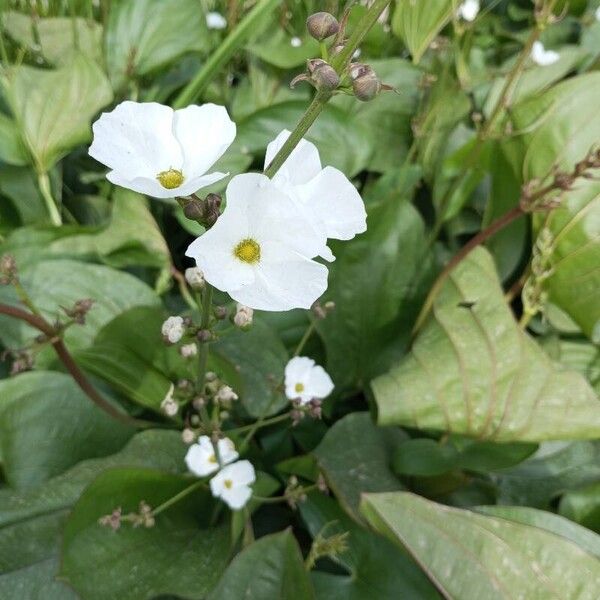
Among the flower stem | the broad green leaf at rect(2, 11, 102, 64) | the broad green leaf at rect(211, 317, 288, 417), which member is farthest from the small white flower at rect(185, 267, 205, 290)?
the broad green leaf at rect(2, 11, 102, 64)

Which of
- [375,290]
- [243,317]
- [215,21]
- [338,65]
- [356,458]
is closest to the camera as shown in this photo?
[338,65]

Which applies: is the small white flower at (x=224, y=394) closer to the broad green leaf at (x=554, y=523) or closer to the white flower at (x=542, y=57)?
the broad green leaf at (x=554, y=523)

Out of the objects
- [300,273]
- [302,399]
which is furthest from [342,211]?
[302,399]

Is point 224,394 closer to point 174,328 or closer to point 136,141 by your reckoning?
point 174,328

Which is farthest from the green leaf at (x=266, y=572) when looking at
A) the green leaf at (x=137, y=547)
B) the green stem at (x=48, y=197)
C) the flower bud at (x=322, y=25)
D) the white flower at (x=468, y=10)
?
the white flower at (x=468, y=10)

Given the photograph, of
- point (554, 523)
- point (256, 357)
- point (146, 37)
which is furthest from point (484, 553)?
point (146, 37)

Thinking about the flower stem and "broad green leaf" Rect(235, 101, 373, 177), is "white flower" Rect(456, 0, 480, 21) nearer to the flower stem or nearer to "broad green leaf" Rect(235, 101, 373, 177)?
"broad green leaf" Rect(235, 101, 373, 177)

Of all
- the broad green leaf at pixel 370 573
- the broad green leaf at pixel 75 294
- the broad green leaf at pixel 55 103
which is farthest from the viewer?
the broad green leaf at pixel 55 103

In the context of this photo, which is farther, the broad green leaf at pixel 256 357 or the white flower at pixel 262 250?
the broad green leaf at pixel 256 357
